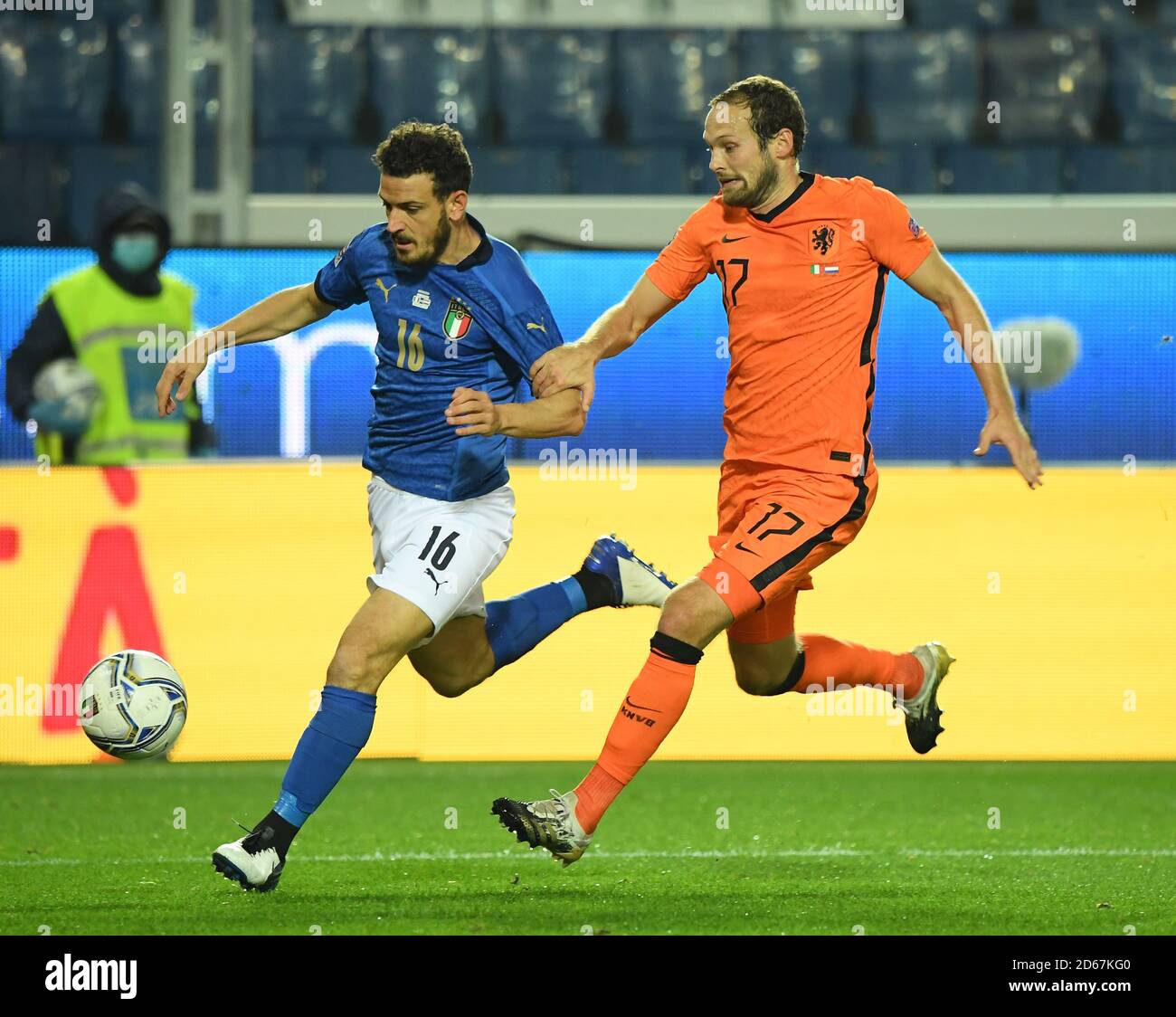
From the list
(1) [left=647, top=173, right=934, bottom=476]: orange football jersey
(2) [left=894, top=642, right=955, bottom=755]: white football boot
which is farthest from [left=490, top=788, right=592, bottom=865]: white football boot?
(2) [left=894, top=642, right=955, bottom=755]: white football boot

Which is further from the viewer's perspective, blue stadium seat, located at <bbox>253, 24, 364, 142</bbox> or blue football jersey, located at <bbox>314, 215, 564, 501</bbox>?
blue stadium seat, located at <bbox>253, 24, 364, 142</bbox>

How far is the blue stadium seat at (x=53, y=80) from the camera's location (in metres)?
13.0

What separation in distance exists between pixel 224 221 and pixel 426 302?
6490 mm

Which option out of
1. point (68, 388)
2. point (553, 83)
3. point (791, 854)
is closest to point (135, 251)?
point (68, 388)

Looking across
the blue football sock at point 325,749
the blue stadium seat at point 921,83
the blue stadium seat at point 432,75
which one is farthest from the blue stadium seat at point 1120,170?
the blue football sock at point 325,749

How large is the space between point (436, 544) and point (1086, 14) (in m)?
10.2

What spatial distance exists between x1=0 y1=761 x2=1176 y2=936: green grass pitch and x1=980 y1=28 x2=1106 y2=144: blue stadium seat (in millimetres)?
5975

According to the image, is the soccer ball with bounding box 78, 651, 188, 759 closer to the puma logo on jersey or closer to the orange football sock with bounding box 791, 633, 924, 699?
the puma logo on jersey

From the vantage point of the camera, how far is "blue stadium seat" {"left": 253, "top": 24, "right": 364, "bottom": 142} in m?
13.2

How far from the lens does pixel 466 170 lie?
5.38 metres

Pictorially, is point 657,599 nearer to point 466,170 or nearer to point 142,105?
point 466,170

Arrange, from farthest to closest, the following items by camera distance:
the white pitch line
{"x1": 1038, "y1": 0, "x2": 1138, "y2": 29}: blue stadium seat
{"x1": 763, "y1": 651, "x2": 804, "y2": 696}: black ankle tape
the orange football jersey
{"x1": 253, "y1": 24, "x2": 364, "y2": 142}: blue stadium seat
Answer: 1. {"x1": 1038, "y1": 0, "x2": 1138, "y2": 29}: blue stadium seat
2. {"x1": 253, "y1": 24, "x2": 364, "y2": 142}: blue stadium seat
3. the white pitch line
4. {"x1": 763, "y1": 651, "x2": 804, "y2": 696}: black ankle tape
5. the orange football jersey

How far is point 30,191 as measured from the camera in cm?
1249

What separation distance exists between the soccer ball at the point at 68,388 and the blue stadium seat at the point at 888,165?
5374mm
